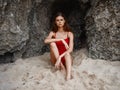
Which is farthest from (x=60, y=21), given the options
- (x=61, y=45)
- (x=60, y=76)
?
(x=60, y=76)

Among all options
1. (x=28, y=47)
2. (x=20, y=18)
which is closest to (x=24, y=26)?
(x=20, y=18)

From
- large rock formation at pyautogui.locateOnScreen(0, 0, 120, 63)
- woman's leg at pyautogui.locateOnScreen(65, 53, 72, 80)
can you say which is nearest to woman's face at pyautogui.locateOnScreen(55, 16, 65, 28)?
large rock formation at pyautogui.locateOnScreen(0, 0, 120, 63)

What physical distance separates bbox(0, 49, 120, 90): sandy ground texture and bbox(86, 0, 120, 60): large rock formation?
14 cm

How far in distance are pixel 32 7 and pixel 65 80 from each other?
1379mm

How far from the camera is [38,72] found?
3.62 m

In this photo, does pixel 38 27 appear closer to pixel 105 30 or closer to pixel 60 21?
pixel 60 21

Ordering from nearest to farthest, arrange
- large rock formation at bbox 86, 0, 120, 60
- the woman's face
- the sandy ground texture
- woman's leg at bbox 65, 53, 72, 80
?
the sandy ground texture, woman's leg at bbox 65, 53, 72, 80, large rock formation at bbox 86, 0, 120, 60, the woman's face

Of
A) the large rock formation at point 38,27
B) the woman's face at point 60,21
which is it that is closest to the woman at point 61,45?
the woman's face at point 60,21

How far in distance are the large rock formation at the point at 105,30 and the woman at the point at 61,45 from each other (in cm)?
39

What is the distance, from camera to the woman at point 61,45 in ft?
11.7

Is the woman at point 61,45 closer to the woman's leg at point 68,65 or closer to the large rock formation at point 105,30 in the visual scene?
the woman's leg at point 68,65

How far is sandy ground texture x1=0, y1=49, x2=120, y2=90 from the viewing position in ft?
10.9

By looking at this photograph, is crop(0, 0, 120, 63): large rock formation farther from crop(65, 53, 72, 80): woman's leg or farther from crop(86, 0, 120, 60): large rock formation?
crop(65, 53, 72, 80): woman's leg

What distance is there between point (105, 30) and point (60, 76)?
101cm
